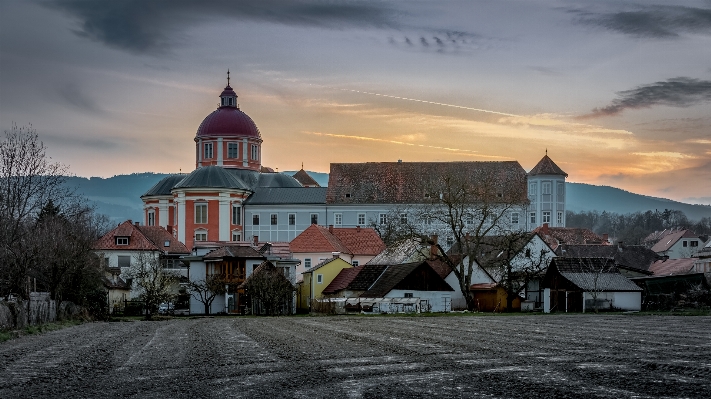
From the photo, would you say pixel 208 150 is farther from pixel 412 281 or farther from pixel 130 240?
pixel 412 281

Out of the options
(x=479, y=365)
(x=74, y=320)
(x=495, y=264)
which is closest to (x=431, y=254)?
(x=495, y=264)

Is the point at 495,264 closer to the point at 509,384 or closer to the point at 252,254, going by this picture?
the point at 252,254

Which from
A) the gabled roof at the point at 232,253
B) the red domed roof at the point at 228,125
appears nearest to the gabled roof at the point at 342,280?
the gabled roof at the point at 232,253

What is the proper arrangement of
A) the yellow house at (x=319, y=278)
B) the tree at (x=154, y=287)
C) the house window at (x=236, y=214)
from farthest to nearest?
the house window at (x=236, y=214)
the yellow house at (x=319, y=278)
the tree at (x=154, y=287)

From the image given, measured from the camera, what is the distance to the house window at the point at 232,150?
121 metres

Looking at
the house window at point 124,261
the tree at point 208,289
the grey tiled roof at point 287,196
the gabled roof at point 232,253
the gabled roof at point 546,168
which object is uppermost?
the gabled roof at point 546,168

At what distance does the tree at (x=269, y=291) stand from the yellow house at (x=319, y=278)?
11.5 metres

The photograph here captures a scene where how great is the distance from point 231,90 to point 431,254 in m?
68.8

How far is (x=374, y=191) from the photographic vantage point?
4606 inches

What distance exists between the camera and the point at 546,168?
125000mm

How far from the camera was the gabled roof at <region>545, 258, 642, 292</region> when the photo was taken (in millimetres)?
59781

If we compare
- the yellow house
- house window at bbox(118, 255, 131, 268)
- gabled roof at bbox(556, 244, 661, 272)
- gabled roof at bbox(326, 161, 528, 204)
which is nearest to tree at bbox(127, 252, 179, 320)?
house window at bbox(118, 255, 131, 268)

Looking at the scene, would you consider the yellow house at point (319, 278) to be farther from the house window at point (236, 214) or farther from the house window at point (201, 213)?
the house window at point (236, 214)

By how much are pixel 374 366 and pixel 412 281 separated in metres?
43.7
